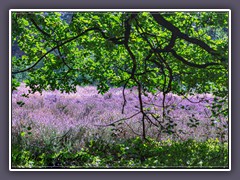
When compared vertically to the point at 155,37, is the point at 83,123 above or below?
below

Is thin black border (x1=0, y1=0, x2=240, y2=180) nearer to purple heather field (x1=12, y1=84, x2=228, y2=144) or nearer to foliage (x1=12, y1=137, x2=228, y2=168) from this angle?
foliage (x1=12, y1=137, x2=228, y2=168)

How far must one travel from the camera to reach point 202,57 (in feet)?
21.9

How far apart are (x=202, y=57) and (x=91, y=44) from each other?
Result: 105cm

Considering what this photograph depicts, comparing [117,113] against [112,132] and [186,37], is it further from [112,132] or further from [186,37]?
[186,37]

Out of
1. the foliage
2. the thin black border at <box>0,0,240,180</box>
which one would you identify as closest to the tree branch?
the thin black border at <box>0,0,240,180</box>

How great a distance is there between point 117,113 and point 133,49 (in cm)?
62

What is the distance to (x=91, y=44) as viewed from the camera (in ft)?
22.1

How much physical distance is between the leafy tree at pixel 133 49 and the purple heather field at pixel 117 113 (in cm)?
7
